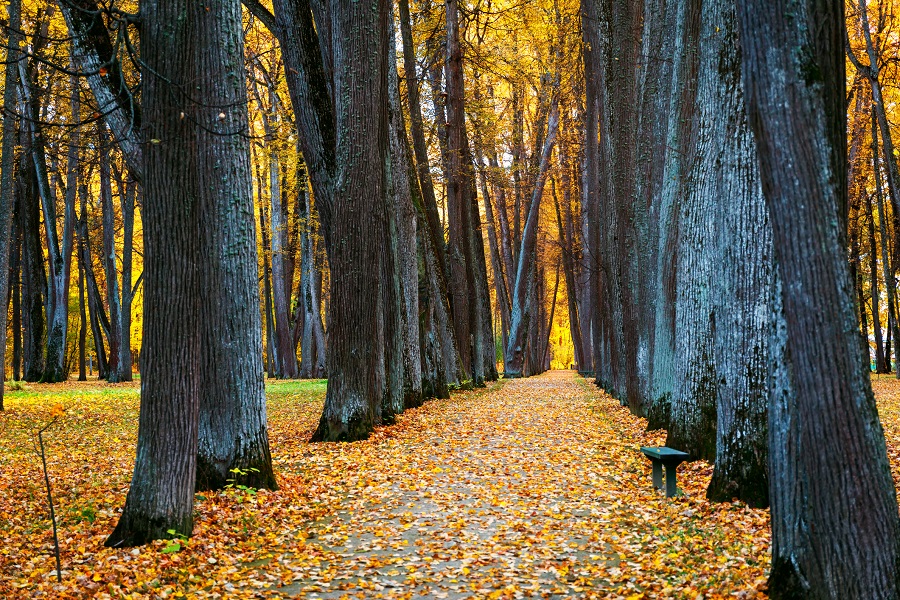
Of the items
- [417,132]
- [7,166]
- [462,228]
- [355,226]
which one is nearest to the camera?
[355,226]

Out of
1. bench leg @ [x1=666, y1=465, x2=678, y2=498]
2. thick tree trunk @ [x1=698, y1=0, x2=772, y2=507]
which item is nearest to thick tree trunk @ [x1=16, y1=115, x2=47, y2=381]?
bench leg @ [x1=666, y1=465, x2=678, y2=498]

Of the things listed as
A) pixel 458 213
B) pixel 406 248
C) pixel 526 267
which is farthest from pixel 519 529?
pixel 526 267

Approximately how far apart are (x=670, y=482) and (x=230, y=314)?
4.66 metres

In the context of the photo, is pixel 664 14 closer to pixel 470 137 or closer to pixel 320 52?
pixel 320 52

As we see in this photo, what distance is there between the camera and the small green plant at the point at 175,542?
5.40m

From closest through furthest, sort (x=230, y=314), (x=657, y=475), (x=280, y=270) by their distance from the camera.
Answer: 1. (x=230, y=314)
2. (x=657, y=475)
3. (x=280, y=270)

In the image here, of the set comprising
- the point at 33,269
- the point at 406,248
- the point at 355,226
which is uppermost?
the point at 33,269

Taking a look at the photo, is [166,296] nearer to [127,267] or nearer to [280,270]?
[127,267]

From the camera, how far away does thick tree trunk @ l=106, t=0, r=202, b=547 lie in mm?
5660

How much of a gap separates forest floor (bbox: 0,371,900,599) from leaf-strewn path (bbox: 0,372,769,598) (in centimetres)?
2

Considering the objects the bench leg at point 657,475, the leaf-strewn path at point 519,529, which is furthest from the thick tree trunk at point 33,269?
the bench leg at point 657,475

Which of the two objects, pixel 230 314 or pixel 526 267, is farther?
pixel 526 267

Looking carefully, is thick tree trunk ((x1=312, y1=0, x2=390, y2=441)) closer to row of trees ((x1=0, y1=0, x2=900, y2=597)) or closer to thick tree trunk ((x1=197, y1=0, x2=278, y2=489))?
row of trees ((x1=0, y1=0, x2=900, y2=597))

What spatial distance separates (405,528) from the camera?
21.6 feet
